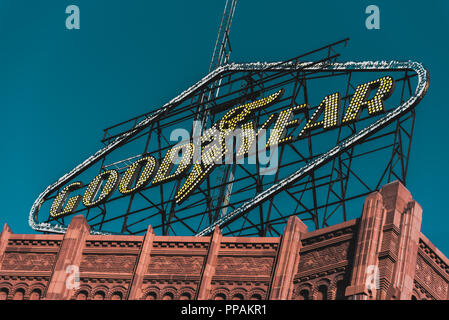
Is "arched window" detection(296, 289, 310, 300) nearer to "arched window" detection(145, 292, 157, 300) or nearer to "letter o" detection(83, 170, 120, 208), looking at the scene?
"arched window" detection(145, 292, 157, 300)

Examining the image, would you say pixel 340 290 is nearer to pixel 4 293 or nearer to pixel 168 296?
pixel 168 296

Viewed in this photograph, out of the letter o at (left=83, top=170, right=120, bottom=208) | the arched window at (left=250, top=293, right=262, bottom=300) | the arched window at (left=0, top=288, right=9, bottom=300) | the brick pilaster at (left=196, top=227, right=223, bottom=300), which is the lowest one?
the arched window at (left=0, top=288, right=9, bottom=300)

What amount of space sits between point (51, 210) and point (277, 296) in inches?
1005

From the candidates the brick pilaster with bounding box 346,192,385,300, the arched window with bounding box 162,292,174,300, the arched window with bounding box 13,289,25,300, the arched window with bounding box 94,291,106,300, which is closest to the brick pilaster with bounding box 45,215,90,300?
the arched window with bounding box 94,291,106,300

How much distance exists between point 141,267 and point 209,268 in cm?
371

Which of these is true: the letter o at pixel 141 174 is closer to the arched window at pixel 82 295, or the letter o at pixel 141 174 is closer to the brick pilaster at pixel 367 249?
the arched window at pixel 82 295

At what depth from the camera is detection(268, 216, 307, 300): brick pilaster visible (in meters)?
52.0

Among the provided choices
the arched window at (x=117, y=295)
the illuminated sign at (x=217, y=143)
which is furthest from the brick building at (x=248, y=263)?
the illuminated sign at (x=217, y=143)

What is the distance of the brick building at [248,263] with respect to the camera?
4991 centimetres

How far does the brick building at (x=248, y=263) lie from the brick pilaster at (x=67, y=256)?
0.19ft

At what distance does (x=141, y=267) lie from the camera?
55406mm

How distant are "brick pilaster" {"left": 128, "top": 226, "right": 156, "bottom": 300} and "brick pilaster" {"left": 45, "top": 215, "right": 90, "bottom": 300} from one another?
349 cm

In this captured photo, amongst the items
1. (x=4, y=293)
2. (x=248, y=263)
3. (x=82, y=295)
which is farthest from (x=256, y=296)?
(x=4, y=293)
